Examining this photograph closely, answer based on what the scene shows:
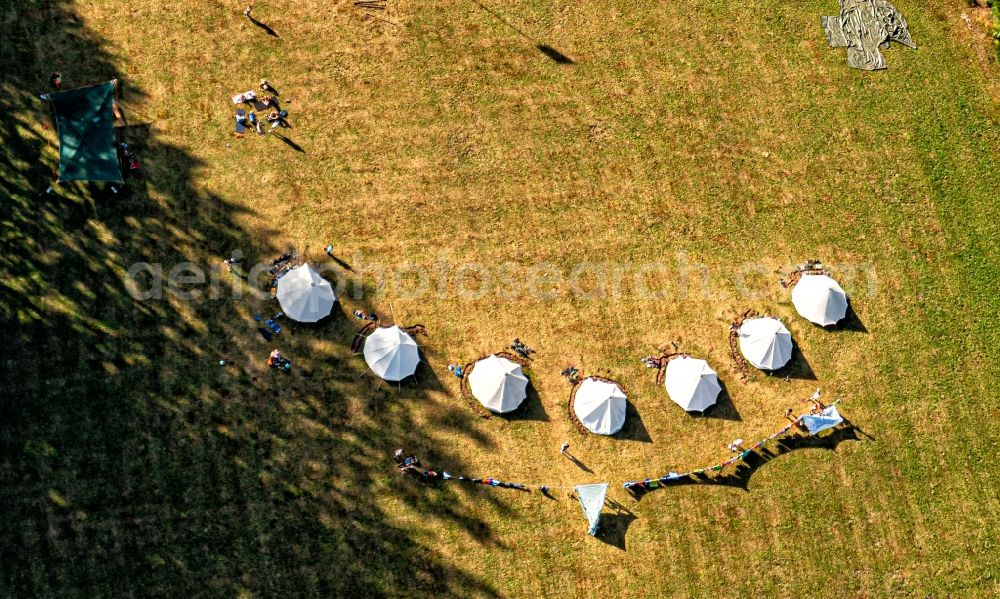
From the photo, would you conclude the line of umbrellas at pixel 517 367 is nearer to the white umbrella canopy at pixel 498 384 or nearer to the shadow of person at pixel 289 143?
the white umbrella canopy at pixel 498 384

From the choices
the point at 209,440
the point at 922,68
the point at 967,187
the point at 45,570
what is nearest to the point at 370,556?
the point at 209,440

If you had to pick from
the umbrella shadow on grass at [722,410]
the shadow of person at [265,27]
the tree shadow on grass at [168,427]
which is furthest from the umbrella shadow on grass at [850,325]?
the shadow of person at [265,27]

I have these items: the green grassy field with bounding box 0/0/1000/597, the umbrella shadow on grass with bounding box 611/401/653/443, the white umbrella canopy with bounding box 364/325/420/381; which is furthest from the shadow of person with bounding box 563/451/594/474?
the white umbrella canopy with bounding box 364/325/420/381

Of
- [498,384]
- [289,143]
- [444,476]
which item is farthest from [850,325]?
[289,143]

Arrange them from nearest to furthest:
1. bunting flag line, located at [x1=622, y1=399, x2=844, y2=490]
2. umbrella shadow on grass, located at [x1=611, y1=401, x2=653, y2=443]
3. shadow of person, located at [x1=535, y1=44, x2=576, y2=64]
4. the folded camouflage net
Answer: bunting flag line, located at [x1=622, y1=399, x2=844, y2=490], umbrella shadow on grass, located at [x1=611, y1=401, x2=653, y2=443], shadow of person, located at [x1=535, y1=44, x2=576, y2=64], the folded camouflage net

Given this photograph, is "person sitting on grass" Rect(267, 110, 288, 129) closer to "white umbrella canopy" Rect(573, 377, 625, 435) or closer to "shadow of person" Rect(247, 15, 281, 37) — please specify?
"shadow of person" Rect(247, 15, 281, 37)
